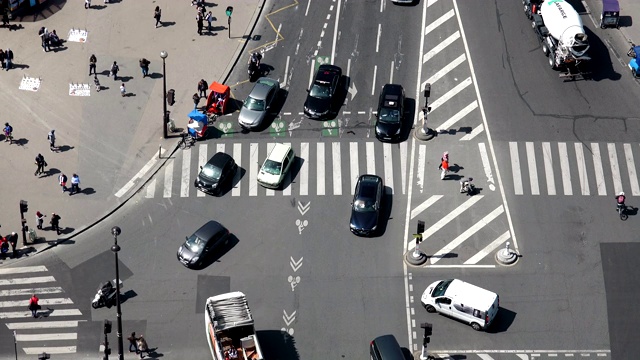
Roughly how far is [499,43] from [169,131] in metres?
27.7

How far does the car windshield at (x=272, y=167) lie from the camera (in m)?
93.1

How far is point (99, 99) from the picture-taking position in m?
101

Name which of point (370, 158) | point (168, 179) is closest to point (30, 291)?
point (168, 179)

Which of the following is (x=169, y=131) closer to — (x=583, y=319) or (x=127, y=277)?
(x=127, y=277)

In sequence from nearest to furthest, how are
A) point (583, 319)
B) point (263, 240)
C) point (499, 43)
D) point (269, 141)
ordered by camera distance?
point (583, 319)
point (263, 240)
point (269, 141)
point (499, 43)

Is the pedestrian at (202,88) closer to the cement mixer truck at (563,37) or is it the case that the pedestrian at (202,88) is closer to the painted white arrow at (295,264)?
the painted white arrow at (295,264)

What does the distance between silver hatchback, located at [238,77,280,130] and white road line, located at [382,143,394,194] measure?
9500 mm

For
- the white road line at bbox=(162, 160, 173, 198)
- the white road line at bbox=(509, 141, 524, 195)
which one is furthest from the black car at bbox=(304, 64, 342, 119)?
the white road line at bbox=(509, 141, 524, 195)

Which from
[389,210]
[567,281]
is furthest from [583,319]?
[389,210]

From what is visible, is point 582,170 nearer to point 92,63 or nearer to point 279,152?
point 279,152

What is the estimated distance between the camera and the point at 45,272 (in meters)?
88.9

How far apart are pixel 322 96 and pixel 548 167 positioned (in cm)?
1779

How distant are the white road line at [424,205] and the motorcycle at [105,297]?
21.6 m

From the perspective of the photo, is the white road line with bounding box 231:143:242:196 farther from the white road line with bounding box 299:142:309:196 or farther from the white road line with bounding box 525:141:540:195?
the white road line with bounding box 525:141:540:195
